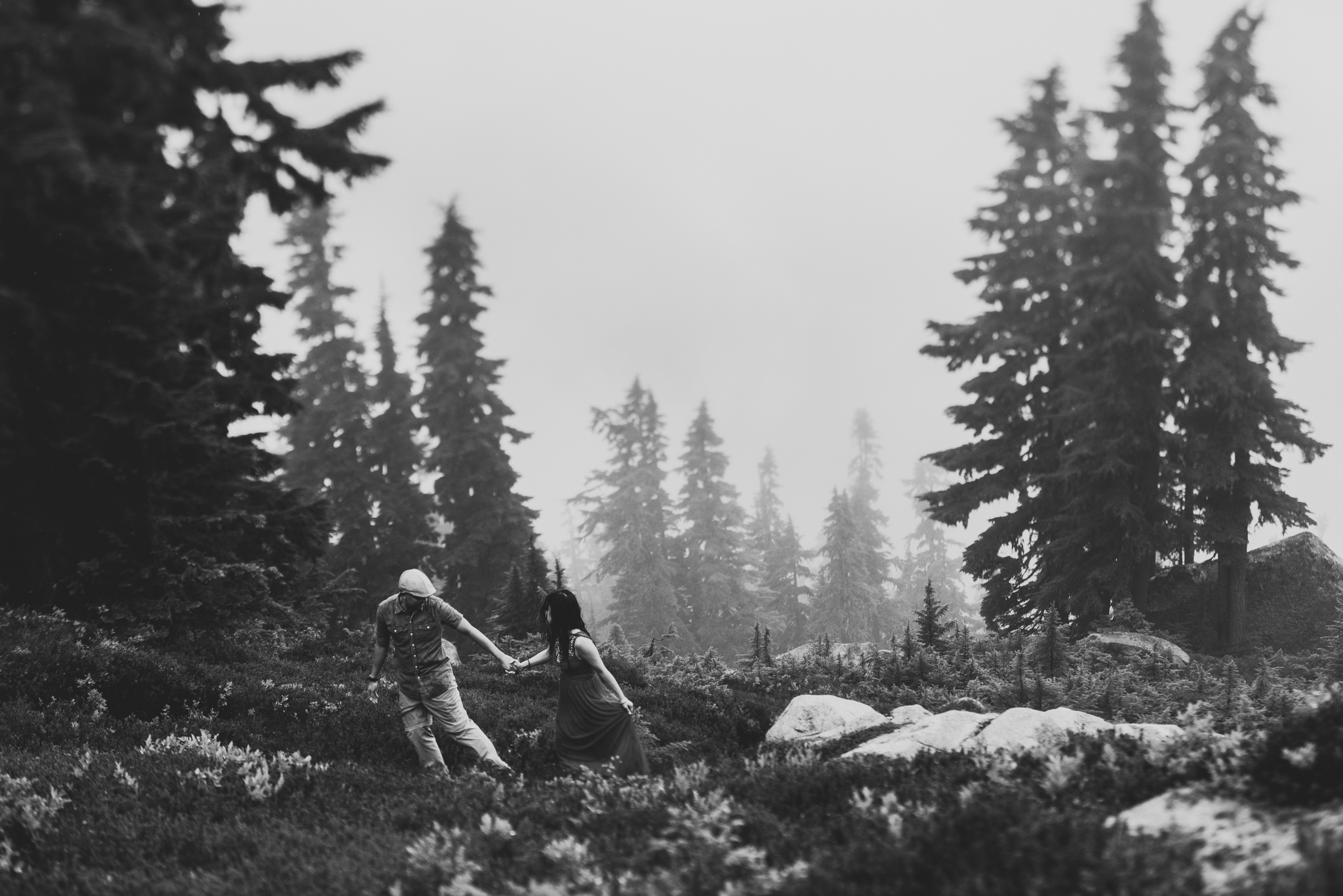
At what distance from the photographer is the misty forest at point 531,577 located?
14.0ft

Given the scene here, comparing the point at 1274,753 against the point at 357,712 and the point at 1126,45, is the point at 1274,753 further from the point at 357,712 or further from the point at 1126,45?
the point at 1126,45

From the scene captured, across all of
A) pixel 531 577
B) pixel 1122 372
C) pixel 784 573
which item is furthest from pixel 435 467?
pixel 784 573

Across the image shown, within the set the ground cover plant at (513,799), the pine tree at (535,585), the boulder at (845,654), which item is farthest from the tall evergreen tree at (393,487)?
the ground cover plant at (513,799)

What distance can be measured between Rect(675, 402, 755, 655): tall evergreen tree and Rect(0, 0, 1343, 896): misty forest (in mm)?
16723

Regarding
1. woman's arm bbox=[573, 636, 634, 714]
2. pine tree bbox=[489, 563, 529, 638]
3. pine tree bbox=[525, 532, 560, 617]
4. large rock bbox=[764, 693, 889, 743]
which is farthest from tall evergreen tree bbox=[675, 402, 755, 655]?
woman's arm bbox=[573, 636, 634, 714]

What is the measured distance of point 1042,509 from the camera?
75.5ft

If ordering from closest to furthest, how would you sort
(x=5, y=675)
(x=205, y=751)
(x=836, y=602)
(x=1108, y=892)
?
1. (x=1108, y=892)
2. (x=205, y=751)
3. (x=5, y=675)
4. (x=836, y=602)

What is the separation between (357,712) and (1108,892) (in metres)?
8.95

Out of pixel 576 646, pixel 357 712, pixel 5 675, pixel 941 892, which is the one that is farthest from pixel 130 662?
pixel 941 892

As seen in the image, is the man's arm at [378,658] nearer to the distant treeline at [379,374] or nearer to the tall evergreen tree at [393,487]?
the distant treeline at [379,374]

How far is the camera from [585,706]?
843cm

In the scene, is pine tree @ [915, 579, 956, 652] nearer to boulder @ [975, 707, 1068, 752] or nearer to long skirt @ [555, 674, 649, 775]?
boulder @ [975, 707, 1068, 752]

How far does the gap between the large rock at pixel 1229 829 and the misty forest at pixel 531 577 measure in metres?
0.03

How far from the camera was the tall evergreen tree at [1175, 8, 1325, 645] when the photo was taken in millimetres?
19516
